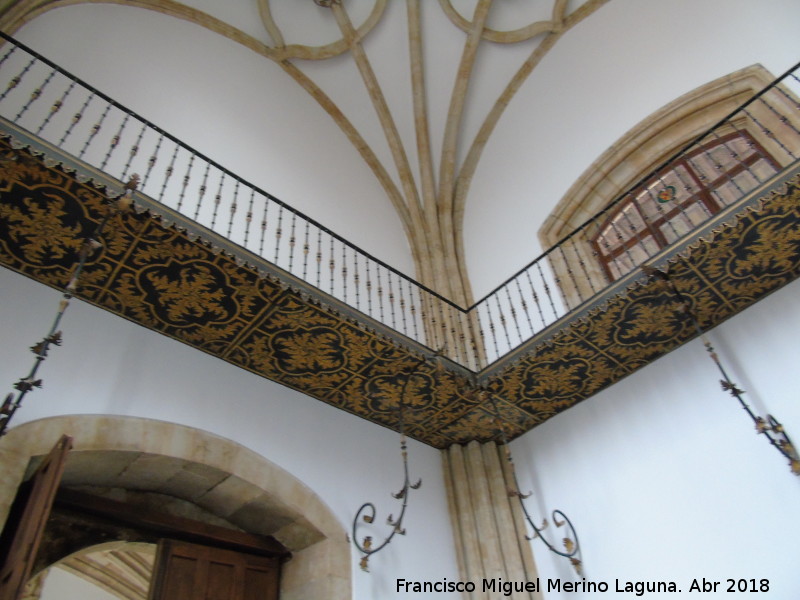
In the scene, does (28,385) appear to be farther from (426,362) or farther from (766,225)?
(766,225)

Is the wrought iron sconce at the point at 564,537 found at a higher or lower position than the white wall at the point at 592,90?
lower

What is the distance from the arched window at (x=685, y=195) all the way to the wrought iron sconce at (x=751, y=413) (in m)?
0.89

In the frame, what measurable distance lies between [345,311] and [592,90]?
5433 mm

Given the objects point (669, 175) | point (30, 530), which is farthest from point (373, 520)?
point (669, 175)

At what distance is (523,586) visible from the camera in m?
5.28

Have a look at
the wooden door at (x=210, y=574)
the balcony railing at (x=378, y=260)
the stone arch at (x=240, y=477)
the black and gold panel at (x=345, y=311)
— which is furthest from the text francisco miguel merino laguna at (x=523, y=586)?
the balcony railing at (x=378, y=260)

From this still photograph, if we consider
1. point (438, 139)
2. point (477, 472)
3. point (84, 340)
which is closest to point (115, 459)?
point (84, 340)

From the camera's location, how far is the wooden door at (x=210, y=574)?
4.47 metres

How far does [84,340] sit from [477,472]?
4032 millimetres

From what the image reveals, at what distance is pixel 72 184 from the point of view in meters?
3.93

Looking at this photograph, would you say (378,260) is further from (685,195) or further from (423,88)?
(423,88)

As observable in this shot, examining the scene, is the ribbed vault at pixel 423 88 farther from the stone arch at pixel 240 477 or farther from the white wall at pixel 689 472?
the stone arch at pixel 240 477

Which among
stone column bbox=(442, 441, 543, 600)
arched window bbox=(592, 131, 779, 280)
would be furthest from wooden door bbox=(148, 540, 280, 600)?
arched window bbox=(592, 131, 779, 280)

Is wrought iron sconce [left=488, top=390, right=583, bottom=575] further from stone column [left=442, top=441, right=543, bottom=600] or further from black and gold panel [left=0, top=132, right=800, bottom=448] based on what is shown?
black and gold panel [left=0, top=132, right=800, bottom=448]
